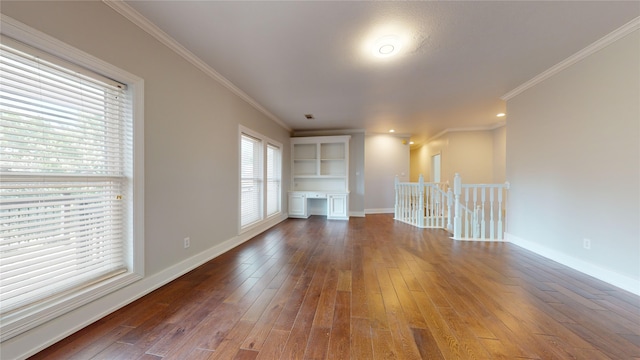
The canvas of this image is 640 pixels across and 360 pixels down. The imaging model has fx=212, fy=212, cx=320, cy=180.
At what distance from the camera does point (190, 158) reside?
2436mm

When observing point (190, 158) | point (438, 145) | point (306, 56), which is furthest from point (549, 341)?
point (438, 145)

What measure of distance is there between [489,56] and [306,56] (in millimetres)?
2075

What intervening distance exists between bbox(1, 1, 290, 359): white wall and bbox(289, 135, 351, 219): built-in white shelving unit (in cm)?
256

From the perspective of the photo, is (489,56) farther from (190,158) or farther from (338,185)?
(338,185)

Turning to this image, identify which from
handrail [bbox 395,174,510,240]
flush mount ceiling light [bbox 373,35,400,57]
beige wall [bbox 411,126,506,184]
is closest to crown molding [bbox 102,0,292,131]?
flush mount ceiling light [bbox 373,35,400,57]

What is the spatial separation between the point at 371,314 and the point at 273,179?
389cm

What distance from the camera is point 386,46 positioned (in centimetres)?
221

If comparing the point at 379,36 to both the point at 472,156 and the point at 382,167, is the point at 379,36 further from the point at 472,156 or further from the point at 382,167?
the point at 472,156

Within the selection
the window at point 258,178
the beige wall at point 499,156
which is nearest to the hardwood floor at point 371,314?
the window at point 258,178

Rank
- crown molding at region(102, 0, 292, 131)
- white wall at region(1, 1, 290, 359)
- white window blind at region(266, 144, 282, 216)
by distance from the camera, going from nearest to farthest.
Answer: white wall at region(1, 1, 290, 359) → crown molding at region(102, 0, 292, 131) → white window blind at region(266, 144, 282, 216)

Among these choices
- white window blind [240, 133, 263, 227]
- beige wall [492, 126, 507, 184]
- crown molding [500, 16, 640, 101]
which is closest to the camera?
crown molding [500, 16, 640, 101]

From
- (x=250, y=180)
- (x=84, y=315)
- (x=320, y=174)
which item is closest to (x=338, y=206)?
(x=320, y=174)

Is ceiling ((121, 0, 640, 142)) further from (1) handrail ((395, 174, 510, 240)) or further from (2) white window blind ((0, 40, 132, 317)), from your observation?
(1) handrail ((395, 174, 510, 240))

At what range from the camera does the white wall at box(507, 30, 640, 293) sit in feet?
6.56
